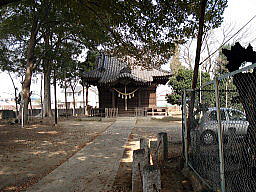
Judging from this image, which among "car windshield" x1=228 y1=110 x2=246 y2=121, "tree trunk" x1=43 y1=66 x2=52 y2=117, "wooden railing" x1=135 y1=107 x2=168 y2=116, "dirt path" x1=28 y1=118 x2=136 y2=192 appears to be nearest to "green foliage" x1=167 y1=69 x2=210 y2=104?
"wooden railing" x1=135 y1=107 x2=168 y2=116

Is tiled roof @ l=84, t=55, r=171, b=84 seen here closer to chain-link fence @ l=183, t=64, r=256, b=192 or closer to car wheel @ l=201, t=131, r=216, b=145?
car wheel @ l=201, t=131, r=216, b=145

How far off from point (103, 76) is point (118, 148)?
13923 mm

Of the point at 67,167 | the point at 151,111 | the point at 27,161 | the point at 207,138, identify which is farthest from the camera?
the point at 151,111

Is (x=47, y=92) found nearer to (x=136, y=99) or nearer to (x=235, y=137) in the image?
(x=136, y=99)

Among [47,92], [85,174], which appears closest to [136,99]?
[47,92]

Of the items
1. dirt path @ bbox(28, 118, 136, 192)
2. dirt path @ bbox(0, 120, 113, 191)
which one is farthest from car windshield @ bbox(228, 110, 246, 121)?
dirt path @ bbox(0, 120, 113, 191)

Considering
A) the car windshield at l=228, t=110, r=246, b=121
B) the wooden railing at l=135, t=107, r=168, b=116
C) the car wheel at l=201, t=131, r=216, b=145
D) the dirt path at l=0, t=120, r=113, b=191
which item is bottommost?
the dirt path at l=0, t=120, r=113, b=191

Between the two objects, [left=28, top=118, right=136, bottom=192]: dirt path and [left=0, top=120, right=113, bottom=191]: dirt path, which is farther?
[left=0, top=120, right=113, bottom=191]: dirt path

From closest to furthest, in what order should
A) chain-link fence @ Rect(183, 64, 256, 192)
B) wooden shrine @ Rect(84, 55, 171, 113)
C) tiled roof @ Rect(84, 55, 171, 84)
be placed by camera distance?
1. chain-link fence @ Rect(183, 64, 256, 192)
2. tiled roof @ Rect(84, 55, 171, 84)
3. wooden shrine @ Rect(84, 55, 171, 113)

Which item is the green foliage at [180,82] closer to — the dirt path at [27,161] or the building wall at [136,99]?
the building wall at [136,99]

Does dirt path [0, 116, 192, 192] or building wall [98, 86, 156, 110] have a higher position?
building wall [98, 86, 156, 110]

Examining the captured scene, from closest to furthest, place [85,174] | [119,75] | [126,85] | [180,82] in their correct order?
[85,174] < [119,75] < [126,85] < [180,82]

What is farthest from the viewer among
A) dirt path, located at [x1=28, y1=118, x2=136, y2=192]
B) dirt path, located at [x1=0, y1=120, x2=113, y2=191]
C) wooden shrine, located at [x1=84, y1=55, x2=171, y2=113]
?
wooden shrine, located at [x1=84, y1=55, x2=171, y2=113]

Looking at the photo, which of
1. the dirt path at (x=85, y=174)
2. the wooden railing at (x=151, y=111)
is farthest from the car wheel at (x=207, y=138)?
the wooden railing at (x=151, y=111)
